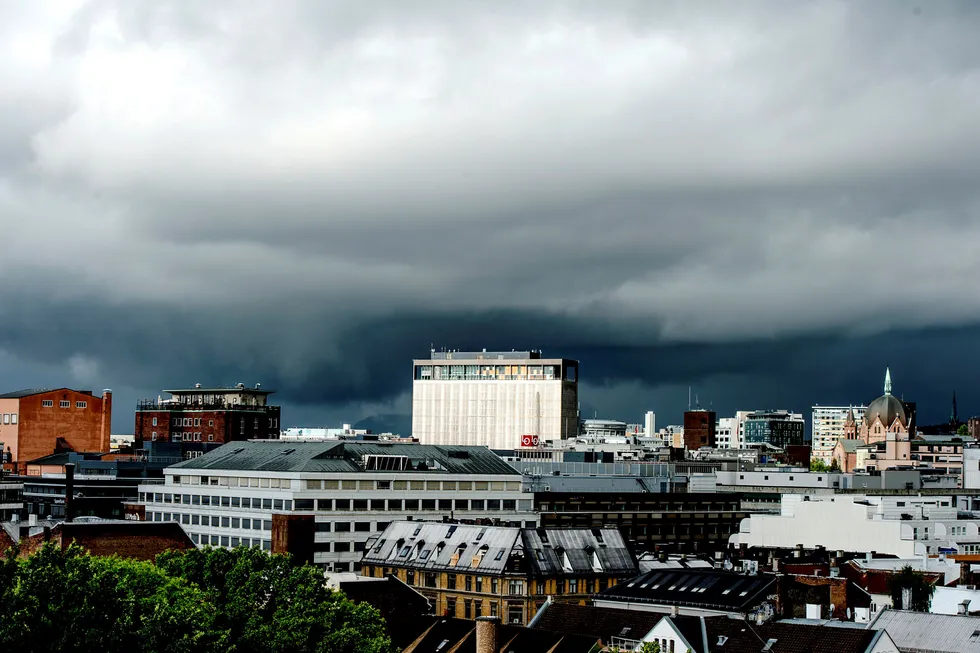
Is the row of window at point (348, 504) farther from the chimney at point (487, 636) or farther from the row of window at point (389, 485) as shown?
the chimney at point (487, 636)

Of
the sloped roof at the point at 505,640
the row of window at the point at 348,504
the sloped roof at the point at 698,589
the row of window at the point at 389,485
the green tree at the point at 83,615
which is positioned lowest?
the sloped roof at the point at 505,640

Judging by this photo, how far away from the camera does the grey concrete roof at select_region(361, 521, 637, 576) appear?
152 m

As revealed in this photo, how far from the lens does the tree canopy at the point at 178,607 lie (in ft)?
290

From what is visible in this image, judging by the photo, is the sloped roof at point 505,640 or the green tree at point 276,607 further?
the sloped roof at point 505,640

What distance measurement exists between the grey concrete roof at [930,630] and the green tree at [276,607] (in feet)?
126

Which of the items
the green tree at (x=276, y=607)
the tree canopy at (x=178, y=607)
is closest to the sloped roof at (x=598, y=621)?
the green tree at (x=276, y=607)

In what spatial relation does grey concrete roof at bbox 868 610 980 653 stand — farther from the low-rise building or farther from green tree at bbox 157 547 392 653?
the low-rise building

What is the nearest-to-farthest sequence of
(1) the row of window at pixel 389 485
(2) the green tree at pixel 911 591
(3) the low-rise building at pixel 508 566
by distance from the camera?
(2) the green tree at pixel 911 591 → (3) the low-rise building at pixel 508 566 → (1) the row of window at pixel 389 485

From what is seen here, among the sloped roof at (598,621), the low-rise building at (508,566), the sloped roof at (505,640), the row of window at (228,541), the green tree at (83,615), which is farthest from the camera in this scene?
the row of window at (228,541)

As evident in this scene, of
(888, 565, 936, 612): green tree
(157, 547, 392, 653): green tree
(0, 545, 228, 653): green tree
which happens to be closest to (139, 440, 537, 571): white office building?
(888, 565, 936, 612): green tree

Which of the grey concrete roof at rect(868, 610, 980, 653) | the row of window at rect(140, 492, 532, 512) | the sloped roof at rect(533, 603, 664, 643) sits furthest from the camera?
the row of window at rect(140, 492, 532, 512)

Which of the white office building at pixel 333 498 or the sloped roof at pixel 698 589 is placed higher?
the white office building at pixel 333 498

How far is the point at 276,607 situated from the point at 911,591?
61.9 meters

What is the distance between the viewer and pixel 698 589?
12950 cm
